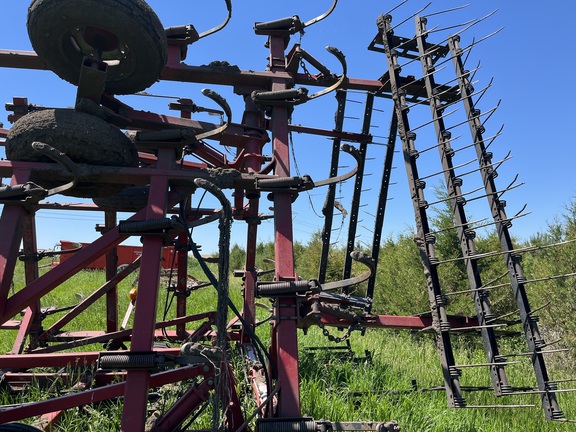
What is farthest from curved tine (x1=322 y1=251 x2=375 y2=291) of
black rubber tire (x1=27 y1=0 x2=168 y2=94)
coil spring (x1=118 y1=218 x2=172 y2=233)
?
black rubber tire (x1=27 y1=0 x2=168 y2=94)

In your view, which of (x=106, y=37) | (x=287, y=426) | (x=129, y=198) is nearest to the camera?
(x=287, y=426)

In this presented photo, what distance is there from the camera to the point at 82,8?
121 inches

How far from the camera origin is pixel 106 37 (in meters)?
3.41

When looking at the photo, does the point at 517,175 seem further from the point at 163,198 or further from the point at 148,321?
the point at 148,321

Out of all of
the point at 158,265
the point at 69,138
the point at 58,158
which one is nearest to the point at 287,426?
the point at 158,265

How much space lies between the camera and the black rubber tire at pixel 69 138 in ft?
10.0

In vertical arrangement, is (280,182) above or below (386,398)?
above

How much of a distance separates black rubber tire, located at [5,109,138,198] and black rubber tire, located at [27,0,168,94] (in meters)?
0.67

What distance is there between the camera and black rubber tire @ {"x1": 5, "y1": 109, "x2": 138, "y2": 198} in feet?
10.0

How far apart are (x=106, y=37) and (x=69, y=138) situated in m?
0.96

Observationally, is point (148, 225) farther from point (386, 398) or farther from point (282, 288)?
point (386, 398)

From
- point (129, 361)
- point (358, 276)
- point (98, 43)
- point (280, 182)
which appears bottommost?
point (129, 361)

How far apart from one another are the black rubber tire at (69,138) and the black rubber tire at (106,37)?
0.67 metres

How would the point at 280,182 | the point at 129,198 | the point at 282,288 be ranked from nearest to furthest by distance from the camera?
the point at 282,288, the point at 280,182, the point at 129,198
